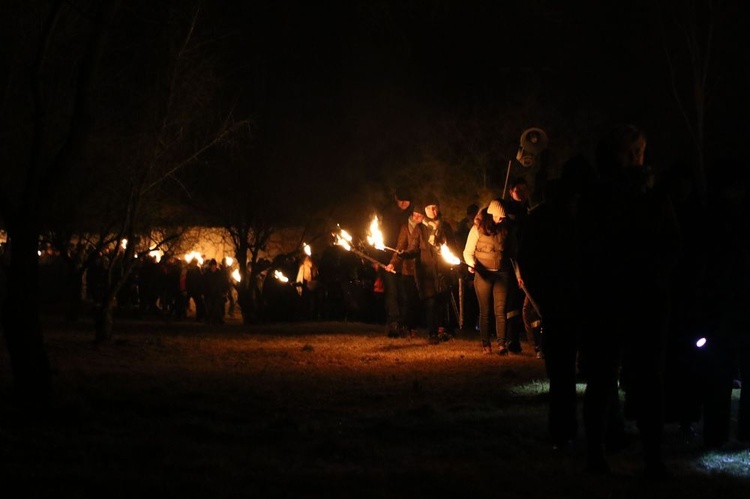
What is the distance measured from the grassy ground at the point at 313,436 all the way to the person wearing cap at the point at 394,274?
3.07 m

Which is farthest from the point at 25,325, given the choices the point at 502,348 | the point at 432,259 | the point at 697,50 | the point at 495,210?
the point at 697,50

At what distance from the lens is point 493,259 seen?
557 inches

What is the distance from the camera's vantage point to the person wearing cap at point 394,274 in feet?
56.7

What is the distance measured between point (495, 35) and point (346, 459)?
1063 inches

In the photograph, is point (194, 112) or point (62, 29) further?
point (194, 112)

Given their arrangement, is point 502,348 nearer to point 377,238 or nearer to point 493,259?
point 493,259

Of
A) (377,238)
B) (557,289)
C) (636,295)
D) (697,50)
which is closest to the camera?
(636,295)

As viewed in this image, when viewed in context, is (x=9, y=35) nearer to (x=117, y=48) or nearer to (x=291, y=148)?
(x=117, y=48)

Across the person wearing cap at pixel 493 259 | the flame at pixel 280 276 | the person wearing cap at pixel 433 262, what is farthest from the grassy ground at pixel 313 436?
the flame at pixel 280 276

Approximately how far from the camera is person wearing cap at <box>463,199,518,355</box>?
14.1 meters

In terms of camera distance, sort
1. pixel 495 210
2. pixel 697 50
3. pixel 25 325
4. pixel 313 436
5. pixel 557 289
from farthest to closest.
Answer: pixel 697 50
pixel 495 210
pixel 25 325
pixel 313 436
pixel 557 289

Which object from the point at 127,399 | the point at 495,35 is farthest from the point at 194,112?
the point at 495,35

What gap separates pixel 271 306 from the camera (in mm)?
26516

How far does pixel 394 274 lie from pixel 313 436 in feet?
30.0
